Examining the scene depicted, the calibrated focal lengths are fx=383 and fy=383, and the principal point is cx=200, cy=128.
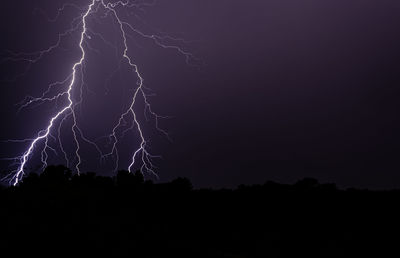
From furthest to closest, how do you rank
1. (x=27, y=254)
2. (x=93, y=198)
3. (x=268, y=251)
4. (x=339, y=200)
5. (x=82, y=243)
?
(x=93, y=198), (x=339, y=200), (x=268, y=251), (x=82, y=243), (x=27, y=254)

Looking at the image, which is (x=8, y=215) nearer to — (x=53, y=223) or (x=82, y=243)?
(x=53, y=223)

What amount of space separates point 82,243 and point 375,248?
15.1 ft

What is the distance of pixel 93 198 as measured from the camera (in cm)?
916

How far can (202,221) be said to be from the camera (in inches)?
308

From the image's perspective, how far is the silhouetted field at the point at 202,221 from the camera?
235 inches

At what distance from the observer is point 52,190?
31.7 ft

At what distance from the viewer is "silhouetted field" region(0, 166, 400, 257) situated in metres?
5.96

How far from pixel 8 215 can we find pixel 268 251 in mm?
4755

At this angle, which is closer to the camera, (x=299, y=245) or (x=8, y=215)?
(x=299, y=245)

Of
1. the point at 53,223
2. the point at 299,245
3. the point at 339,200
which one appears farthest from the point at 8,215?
the point at 339,200

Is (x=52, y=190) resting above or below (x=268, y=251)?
above

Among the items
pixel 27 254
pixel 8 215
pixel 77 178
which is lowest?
pixel 27 254

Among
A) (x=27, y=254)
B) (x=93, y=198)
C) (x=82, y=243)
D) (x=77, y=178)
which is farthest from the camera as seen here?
(x=77, y=178)

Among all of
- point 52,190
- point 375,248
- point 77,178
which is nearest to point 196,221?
point 375,248
